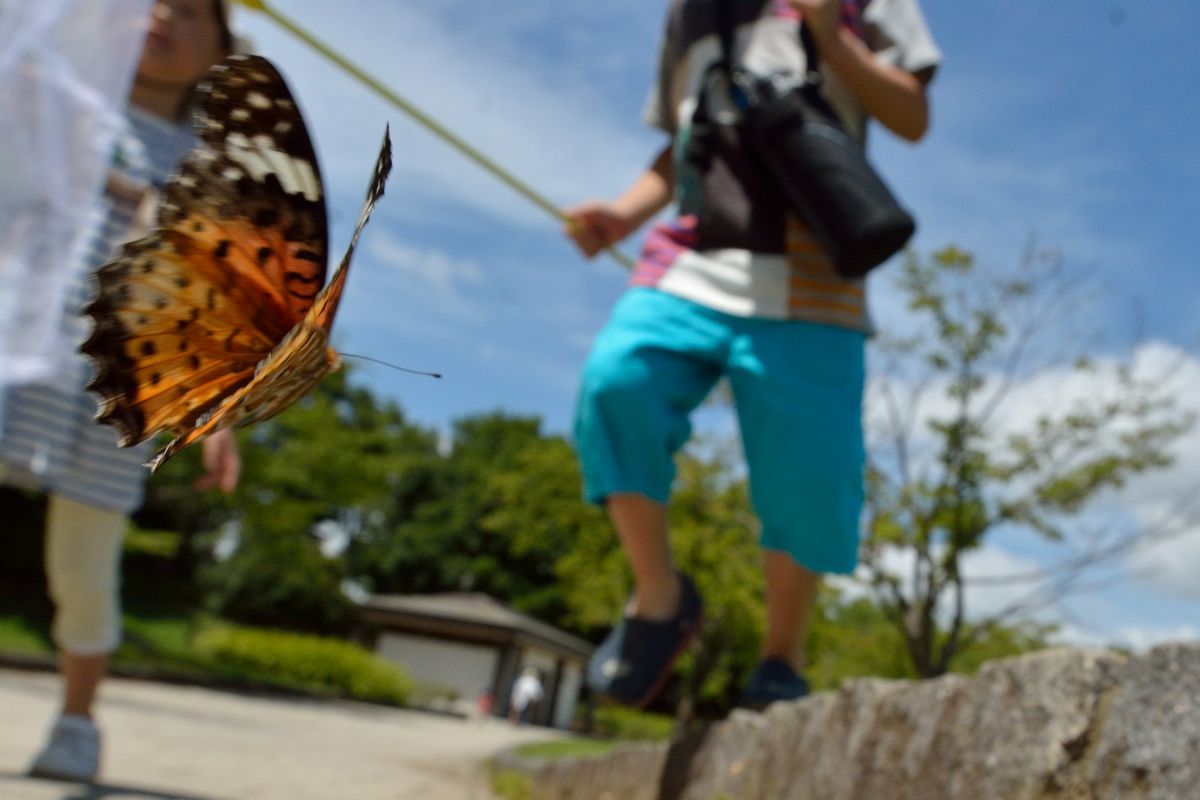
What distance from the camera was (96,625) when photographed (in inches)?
117

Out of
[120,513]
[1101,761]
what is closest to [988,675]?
[1101,761]

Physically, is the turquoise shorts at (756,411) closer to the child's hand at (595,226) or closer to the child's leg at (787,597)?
the child's leg at (787,597)

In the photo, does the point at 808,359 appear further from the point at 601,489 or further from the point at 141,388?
the point at 141,388

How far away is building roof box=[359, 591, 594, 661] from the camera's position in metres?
42.8

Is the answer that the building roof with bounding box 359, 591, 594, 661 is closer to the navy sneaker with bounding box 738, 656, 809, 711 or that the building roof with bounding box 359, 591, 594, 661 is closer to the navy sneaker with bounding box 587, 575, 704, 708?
the navy sneaker with bounding box 738, 656, 809, 711

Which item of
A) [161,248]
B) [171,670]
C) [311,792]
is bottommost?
[171,670]

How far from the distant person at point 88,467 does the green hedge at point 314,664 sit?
87.0 ft

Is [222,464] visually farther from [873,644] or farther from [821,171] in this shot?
[873,644]

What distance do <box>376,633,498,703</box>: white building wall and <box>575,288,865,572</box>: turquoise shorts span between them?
42931mm

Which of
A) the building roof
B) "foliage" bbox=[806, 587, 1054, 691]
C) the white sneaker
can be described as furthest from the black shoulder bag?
the building roof

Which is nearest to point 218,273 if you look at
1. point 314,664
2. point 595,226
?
point 595,226

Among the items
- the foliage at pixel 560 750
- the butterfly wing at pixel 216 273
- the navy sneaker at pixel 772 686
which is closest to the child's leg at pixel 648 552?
the navy sneaker at pixel 772 686

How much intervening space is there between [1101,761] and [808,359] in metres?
1.42

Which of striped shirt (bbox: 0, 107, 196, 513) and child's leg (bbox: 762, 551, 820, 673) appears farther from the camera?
striped shirt (bbox: 0, 107, 196, 513)
